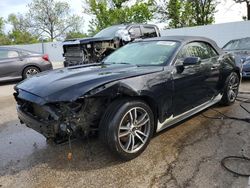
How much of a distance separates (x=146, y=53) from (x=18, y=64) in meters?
7.40

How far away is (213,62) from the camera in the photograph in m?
5.32

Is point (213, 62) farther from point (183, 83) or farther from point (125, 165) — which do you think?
point (125, 165)

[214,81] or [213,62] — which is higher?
[213,62]

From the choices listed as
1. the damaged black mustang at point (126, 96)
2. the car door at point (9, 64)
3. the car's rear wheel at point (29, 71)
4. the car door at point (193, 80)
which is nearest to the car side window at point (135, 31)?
the car's rear wheel at point (29, 71)

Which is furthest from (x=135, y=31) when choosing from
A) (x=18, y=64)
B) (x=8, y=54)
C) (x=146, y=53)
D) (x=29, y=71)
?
(x=146, y=53)

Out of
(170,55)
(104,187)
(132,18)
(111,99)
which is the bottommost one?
(104,187)

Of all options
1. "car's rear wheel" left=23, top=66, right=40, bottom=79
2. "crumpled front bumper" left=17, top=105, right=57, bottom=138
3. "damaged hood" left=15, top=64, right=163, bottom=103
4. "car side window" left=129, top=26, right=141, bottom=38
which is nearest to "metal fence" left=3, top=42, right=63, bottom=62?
"car side window" left=129, top=26, right=141, bottom=38

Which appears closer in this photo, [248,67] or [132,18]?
[248,67]

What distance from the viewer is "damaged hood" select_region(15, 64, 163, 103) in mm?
3334

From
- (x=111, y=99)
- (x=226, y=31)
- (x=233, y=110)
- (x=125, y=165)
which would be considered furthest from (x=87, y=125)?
(x=226, y=31)

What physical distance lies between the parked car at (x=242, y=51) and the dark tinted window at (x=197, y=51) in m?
2.74

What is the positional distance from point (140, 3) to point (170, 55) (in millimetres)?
37097

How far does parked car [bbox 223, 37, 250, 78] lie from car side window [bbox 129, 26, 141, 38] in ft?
11.8

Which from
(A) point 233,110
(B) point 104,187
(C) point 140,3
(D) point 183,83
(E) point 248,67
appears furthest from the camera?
(C) point 140,3
